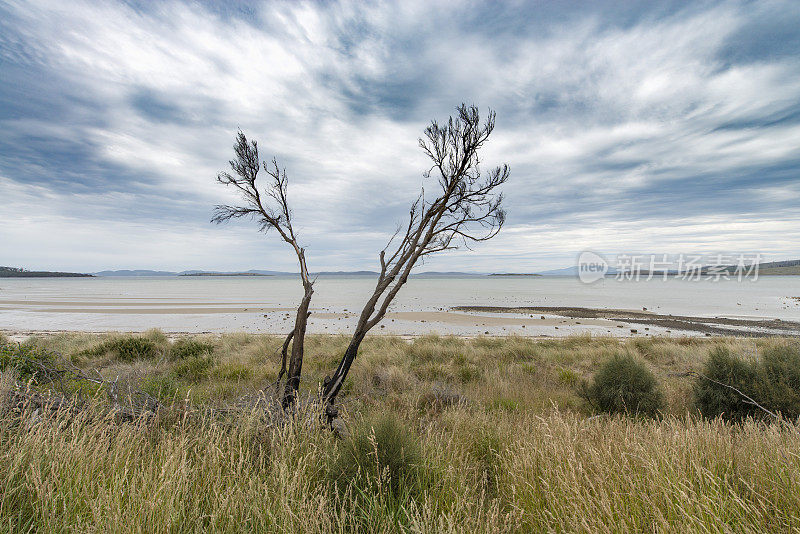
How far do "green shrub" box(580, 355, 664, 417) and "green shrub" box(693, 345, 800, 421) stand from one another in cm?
72

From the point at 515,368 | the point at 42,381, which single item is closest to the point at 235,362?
the point at 42,381

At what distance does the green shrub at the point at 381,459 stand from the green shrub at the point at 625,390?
195 inches

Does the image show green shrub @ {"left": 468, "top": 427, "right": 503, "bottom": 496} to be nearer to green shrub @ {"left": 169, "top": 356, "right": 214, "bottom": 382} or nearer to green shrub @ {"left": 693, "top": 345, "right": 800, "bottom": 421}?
green shrub @ {"left": 693, "top": 345, "right": 800, "bottom": 421}

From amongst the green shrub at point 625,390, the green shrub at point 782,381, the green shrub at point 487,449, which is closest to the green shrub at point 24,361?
the green shrub at point 487,449

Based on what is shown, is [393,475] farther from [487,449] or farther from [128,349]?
[128,349]

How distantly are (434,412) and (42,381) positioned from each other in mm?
7047

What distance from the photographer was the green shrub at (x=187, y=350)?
1191cm

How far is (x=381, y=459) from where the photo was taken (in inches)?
137

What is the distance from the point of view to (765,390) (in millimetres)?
5891

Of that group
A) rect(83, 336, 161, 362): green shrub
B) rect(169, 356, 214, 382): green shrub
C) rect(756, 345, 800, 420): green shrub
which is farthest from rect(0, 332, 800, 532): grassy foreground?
rect(83, 336, 161, 362): green shrub

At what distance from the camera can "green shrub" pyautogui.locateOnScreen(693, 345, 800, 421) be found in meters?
5.72

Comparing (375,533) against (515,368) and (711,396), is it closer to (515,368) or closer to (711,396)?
(711,396)

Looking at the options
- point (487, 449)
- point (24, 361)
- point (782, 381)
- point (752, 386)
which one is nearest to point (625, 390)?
point (752, 386)

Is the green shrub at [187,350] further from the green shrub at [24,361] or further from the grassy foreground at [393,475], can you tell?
the grassy foreground at [393,475]
